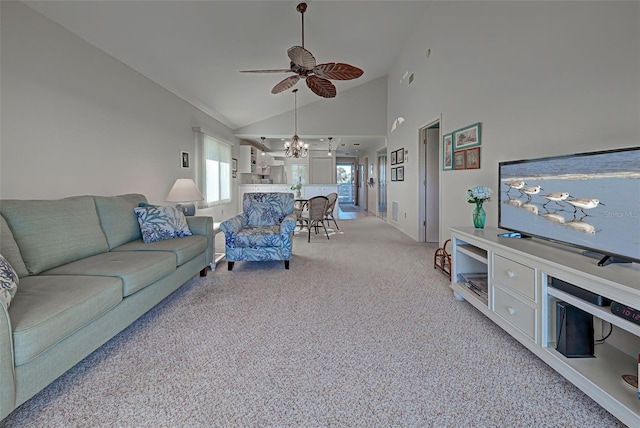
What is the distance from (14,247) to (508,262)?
314 centimetres

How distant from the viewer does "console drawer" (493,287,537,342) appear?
5.49 feet

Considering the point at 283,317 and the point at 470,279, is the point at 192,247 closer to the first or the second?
the point at 283,317

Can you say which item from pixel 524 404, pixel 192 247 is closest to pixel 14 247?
pixel 192 247

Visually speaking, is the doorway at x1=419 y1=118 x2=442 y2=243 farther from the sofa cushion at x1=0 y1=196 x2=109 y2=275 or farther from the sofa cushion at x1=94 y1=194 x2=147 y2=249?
the sofa cushion at x1=0 y1=196 x2=109 y2=275

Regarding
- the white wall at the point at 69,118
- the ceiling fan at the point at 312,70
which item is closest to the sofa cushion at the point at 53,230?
the white wall at the point at 69,118

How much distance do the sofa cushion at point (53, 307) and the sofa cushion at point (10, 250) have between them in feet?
0.29

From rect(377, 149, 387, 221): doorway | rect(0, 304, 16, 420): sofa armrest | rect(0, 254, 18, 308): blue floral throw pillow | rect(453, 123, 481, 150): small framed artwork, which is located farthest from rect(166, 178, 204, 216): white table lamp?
rect(377, 149, 387, 221): doorway

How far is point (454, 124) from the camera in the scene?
3787 mm

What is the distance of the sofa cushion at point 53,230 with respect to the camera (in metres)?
1.91

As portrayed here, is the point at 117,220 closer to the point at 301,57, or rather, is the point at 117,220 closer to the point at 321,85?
the point at 301,57

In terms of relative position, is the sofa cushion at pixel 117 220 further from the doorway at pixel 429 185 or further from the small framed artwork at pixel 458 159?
the doorway at pixel 429 185

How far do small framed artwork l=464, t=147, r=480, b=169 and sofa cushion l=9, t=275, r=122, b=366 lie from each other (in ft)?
11.6

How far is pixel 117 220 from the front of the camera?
8.95ft

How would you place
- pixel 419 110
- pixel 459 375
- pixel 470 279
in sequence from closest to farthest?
pixel 459 375 → pixel 470 279 → pixel 419 110
